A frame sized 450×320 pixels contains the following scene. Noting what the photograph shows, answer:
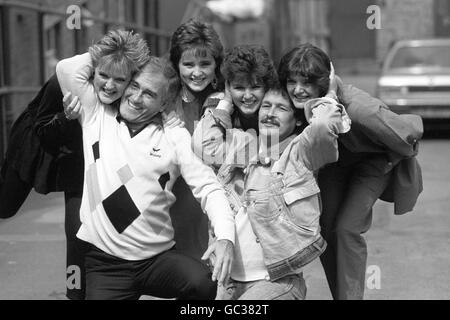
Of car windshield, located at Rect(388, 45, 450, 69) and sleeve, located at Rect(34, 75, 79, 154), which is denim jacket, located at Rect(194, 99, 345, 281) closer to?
sleeve, located at Rect(34, 75, 79, 154)

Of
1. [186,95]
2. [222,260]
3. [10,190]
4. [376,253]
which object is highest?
[186,95]

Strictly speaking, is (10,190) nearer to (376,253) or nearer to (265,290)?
(265,290)

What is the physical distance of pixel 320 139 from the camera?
3.68 meters

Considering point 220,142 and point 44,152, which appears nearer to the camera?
point 220,142

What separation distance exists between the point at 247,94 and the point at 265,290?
84 centimetres

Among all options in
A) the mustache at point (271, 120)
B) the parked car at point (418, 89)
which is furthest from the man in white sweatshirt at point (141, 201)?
the parked car at point (418, 89)

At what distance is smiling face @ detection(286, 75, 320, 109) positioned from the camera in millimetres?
3896

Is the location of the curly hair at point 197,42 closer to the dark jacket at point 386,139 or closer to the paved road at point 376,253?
the dark jacket at point 386,139

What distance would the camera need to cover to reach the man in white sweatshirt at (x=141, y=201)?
385 cm

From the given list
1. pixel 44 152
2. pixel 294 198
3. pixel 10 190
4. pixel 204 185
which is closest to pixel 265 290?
pixel 294 198

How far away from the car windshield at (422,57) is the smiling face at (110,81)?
1177cm

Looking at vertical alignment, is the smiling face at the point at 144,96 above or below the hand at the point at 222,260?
above

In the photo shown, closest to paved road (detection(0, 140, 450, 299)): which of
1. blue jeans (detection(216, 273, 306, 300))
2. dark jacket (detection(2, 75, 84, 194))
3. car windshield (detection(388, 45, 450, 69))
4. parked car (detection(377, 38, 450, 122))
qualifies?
dark jacket (detection(2, 75, 84, 194))

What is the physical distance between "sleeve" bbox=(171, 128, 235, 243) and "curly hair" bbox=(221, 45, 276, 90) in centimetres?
34
